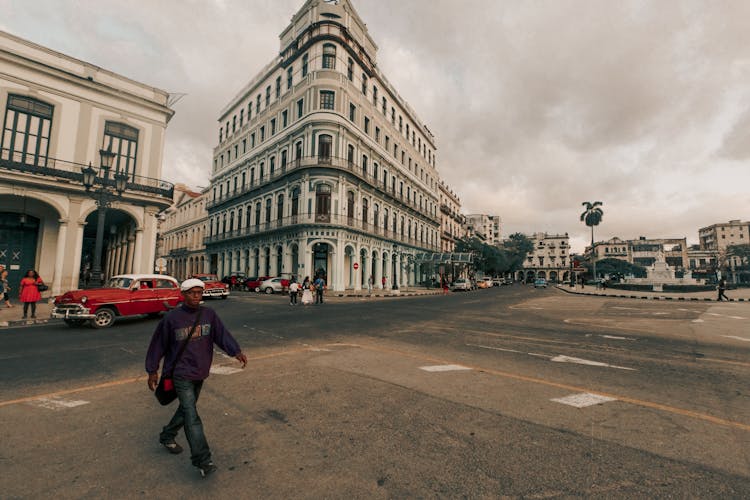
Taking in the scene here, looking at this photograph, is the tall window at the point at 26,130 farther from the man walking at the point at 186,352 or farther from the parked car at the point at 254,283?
the man walking at the point at 186,352

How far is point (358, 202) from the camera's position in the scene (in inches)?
1361

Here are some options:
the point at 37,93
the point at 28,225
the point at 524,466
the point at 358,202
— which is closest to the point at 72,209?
the point at 28,225

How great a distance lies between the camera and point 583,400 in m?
4.41

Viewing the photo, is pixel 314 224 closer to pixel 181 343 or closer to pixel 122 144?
pixel 122 144

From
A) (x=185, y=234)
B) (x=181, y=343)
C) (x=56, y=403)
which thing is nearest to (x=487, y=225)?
(x=185, y=234)

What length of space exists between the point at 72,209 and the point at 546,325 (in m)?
23.6

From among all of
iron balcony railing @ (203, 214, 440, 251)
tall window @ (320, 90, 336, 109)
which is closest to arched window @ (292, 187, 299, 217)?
iron balcony railing @ (203, 214, 440, 251)

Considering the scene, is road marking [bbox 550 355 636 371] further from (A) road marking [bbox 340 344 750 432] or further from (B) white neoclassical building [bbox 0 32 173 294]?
(B) white neoclassical building [bbox 0 32 173 294]

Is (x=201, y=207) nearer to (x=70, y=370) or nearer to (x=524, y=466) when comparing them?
(x=70, y=370)

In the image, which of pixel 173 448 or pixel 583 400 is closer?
pixel 173 448

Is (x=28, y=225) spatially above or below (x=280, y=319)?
above

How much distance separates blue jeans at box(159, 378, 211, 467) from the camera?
8.85ft

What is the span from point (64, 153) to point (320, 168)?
57.6 feet

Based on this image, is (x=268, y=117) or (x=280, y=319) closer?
(x=280, y=319)
